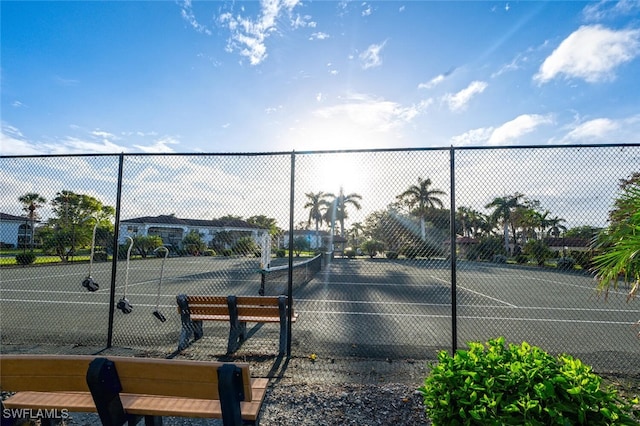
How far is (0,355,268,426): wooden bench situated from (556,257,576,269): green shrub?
593 centimetres

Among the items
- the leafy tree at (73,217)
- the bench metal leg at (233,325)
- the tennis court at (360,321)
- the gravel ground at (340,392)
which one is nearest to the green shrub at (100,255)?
the leafy tree at (73,217)

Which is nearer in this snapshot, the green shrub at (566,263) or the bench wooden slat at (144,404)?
the bench wooden slat at (144,404)

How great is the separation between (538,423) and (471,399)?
308 millimetres

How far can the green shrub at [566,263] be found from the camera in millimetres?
5595

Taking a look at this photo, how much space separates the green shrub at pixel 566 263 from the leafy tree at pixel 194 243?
7098 mm

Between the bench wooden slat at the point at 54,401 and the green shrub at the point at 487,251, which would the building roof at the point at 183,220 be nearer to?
the bench wooden slat at the point at 54,401

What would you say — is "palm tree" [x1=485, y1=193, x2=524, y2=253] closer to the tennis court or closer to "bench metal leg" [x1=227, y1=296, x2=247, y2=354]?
the tennis court

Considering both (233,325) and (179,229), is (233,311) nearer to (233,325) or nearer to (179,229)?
(233,325)

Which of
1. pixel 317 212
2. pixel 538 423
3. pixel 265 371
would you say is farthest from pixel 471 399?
pixel 317 212

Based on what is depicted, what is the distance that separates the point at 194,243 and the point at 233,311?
3.02 m

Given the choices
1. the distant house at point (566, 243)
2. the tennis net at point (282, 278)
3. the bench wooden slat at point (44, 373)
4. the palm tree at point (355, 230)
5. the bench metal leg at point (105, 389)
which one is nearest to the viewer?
the bench metal leg at point (105, 389)

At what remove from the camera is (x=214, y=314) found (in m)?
4.94

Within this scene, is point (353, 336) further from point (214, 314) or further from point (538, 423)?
point (538, 423)

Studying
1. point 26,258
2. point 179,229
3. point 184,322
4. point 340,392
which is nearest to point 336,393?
point 340,392
